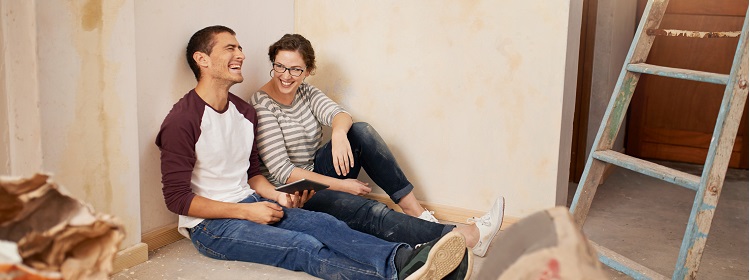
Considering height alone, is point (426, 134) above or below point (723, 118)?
below

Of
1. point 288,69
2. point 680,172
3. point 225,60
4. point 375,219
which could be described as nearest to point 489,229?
point 375,219

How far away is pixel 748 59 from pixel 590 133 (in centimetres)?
223

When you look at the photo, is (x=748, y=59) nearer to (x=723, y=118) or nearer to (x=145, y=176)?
(x=723, y=118)

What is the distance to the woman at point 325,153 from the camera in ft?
10.4

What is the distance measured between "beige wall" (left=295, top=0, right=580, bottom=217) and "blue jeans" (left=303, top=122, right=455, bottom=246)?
1.05ft

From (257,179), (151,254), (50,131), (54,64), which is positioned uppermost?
(54,64)

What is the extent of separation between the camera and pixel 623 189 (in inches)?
177

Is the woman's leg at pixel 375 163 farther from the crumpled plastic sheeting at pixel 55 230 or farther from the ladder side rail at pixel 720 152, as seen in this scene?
the crumpled plastic sheeting at pixel 55 230

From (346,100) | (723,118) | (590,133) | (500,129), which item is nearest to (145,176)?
(346,100)

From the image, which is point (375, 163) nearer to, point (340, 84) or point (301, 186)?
point (301, 186)

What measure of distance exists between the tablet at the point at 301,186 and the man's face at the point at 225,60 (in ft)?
1.50

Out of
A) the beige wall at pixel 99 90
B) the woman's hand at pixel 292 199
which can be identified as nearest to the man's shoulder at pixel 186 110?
the beige wall at pixel 99 90

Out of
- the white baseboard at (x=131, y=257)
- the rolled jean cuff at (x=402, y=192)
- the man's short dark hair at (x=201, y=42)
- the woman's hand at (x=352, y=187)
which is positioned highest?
the man's short dark hair at (x=201, y=42)

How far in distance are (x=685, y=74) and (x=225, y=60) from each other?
5.43ft
